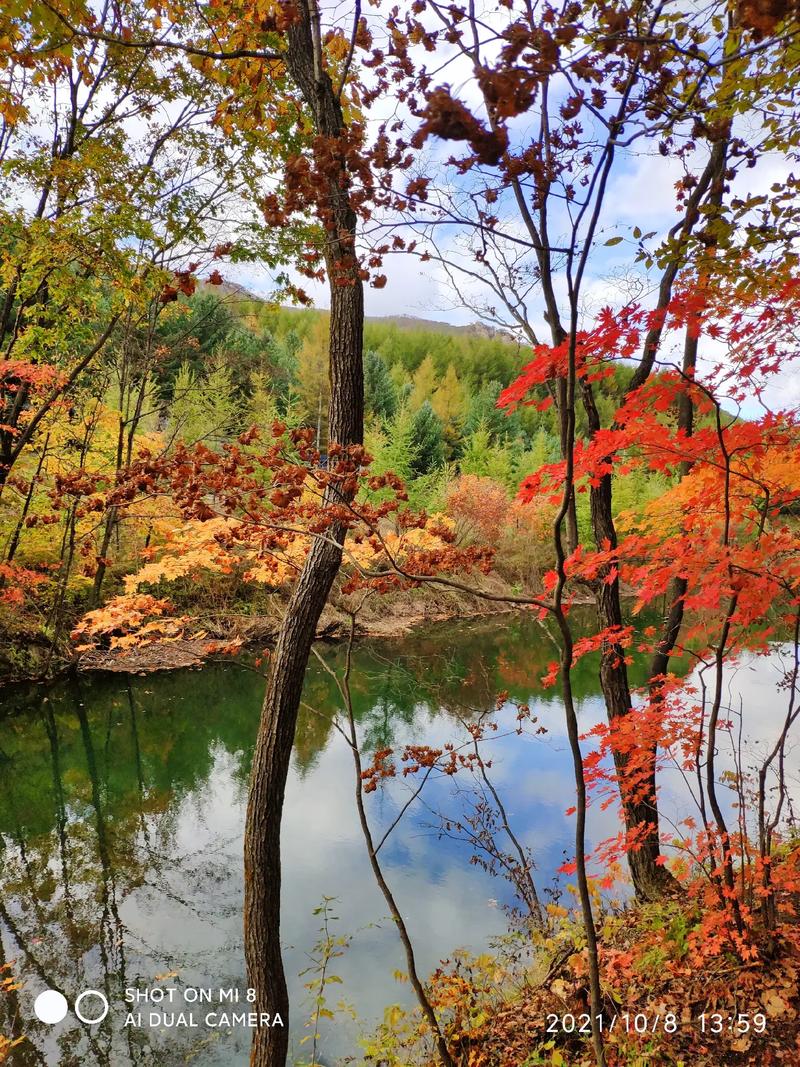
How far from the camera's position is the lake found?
347 cm

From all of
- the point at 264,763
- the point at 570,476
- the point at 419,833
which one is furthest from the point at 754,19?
the point at 419,833

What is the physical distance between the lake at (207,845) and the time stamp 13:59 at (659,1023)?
130cm

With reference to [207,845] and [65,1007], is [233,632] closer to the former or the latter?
[207,845]

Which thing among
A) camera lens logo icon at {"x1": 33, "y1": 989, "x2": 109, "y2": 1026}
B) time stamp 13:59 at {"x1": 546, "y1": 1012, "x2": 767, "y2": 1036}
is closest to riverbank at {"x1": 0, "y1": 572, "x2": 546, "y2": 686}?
camera lens logo icon at {"x1": 33, "y1": 989, "x2": 109, "y2": 1026}

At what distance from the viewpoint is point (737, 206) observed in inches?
86.4

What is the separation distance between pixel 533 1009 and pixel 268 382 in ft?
58.7

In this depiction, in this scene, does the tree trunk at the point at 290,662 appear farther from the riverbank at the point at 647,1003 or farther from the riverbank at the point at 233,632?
the riverbank at the point at 233,632

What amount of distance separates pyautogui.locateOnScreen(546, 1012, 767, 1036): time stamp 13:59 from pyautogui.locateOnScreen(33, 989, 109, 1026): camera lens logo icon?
2.56 meters

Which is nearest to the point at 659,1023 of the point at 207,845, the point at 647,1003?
the point at 647,1003

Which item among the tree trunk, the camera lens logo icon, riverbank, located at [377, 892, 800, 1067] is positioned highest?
the tree trunk

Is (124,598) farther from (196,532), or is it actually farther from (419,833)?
(419,833)

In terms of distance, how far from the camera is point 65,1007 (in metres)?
3.32

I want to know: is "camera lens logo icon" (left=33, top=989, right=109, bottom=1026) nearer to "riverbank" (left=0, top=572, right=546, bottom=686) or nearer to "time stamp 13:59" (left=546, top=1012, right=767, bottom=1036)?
"riverbank" (left=0, top=572, right=546, bottom=686)

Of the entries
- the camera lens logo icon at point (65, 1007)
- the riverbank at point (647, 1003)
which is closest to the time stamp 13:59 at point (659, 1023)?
the riverbank at point (647, 1003)
